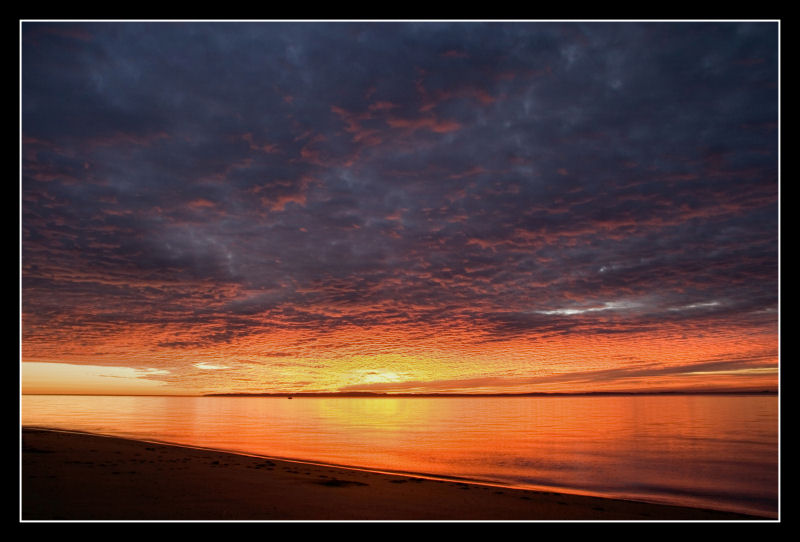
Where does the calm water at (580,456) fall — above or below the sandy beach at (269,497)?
below

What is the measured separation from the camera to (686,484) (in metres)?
21.3

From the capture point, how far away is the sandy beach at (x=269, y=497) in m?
13.4

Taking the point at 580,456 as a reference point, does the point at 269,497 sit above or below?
above

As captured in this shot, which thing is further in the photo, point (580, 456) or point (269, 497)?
point (580, 456)

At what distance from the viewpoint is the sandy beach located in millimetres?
13414

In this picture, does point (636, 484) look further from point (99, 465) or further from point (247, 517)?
point (99, 465)

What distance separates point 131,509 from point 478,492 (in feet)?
34.0

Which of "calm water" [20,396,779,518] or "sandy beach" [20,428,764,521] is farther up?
"sandy beach" [20,428,764,521]

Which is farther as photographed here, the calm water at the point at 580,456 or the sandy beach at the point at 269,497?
the calm water at the point at 580,456

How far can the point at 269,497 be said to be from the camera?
49.2 feet

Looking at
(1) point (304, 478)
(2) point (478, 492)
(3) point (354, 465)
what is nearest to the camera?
(2) point (478, 492)

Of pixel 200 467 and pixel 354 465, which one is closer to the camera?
pixel 200 467

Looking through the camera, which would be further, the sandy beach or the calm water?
the calm water
